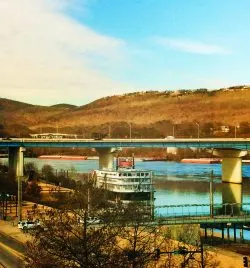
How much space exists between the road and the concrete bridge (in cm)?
4767

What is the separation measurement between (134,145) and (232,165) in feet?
43.1

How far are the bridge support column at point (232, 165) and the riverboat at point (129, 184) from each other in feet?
57.4

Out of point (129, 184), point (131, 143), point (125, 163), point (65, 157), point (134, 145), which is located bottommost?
point (129, 184)

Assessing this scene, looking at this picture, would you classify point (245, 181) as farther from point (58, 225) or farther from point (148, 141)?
point (58, 225)

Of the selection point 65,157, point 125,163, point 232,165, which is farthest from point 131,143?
point 65,157

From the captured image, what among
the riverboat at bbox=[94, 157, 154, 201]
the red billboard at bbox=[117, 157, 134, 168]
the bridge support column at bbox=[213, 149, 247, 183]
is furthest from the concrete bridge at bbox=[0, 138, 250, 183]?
the riverboat at bbox=[94, 157, 154, 201]

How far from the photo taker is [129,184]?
60750mm

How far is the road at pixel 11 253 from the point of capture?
21.5 metres

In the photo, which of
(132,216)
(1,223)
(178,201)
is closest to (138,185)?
(178,201)

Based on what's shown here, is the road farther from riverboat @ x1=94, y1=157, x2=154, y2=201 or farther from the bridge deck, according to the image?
the bridge deck

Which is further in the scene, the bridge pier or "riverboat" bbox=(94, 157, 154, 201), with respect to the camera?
the bridge pier

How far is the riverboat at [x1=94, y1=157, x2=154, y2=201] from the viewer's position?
59.5 meters

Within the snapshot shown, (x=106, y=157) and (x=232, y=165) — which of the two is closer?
(x=232, y=165)

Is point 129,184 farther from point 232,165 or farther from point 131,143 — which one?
point 232,165
